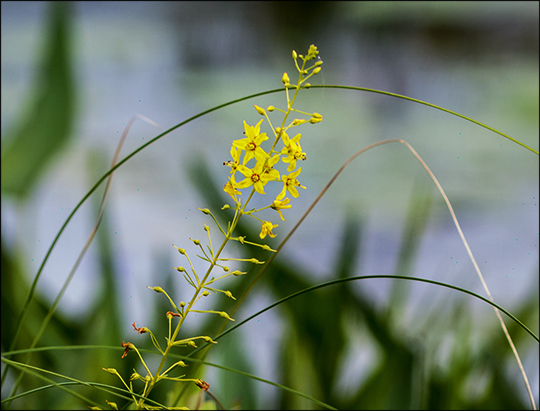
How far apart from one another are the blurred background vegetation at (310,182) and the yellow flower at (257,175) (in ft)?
0.49

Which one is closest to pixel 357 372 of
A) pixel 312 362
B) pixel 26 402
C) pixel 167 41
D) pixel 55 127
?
pixel 312 362

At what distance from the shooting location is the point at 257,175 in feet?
0.41

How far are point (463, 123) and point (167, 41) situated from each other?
1.53 ft

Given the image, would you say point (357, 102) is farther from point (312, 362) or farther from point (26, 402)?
point (26, 402)

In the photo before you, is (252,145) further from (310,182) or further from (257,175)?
(310,182)

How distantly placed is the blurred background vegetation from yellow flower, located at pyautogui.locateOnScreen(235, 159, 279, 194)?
15cm

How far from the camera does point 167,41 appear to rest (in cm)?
58

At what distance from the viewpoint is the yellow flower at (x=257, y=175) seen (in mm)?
124

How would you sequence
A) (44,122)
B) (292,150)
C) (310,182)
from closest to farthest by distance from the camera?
(292,150)
(44,122)
(310,182)

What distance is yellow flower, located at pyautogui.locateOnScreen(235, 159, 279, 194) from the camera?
124 millimetres

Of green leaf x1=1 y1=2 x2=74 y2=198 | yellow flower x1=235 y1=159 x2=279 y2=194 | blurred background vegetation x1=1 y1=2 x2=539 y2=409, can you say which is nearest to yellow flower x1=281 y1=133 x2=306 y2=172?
yellow flower x1=235 y1=159 x2=279 y2=194

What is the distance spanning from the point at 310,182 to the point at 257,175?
0.44 meters

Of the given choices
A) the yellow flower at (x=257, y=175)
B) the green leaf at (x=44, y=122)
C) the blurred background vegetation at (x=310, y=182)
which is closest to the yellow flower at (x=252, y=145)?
the yellow flower at (x=257, y=175)

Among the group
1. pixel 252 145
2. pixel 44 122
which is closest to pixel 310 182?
pixel 44 122
